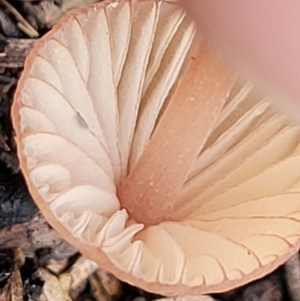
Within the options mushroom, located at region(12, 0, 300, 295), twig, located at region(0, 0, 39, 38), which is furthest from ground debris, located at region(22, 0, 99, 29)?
mushroom, located at region(12, 0, 300, 295)

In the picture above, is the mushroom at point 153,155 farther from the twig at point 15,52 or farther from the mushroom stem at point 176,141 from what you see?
the twig at point 15,52

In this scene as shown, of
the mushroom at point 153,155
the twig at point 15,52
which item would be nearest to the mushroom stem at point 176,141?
the mushroom at point 153,155

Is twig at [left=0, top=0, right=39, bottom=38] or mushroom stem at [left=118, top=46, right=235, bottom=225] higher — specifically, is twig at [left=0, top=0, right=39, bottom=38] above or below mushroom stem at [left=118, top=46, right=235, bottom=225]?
below

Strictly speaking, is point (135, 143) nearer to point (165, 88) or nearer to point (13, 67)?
point (165, 88)

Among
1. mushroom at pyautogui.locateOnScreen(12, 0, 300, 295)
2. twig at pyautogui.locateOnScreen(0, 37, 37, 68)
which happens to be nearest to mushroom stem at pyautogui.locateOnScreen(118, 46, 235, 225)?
mushroom at pyautogui.locateOnScreen(12, 0, 300, 295)

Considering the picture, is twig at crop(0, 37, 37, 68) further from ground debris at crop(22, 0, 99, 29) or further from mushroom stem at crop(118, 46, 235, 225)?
mushroom stem at crop(118, 46, 235, 225)

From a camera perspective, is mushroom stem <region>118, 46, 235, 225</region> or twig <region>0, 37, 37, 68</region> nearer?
mushroom stem <region>118, 46, 235, 225</region>

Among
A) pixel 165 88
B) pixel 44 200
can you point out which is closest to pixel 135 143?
pixel 165 88

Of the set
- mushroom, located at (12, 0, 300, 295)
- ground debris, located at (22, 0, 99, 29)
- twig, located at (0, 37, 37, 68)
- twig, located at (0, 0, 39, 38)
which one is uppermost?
mushroom, located at (12, 0, 300, 295)
